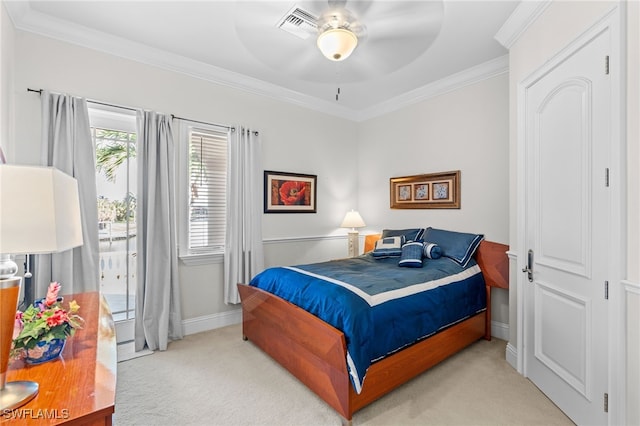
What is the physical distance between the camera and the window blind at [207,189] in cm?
325

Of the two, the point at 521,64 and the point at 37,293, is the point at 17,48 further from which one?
the point at 521,64

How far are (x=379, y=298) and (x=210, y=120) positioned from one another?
103 inches

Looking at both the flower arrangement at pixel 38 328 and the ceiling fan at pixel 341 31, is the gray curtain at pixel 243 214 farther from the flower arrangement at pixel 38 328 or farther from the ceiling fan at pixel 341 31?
the flower arrangement at pixel 38 328

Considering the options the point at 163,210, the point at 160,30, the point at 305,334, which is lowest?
the point at 305,334

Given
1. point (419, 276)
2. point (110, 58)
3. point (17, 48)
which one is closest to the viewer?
point (17, 48)

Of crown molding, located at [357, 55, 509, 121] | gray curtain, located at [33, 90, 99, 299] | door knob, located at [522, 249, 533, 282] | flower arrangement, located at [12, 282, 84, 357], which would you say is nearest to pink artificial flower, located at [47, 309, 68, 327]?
flower arrangement, located at [12, 282, 84, 357]

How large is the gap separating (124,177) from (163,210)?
527 mm

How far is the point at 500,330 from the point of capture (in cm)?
306

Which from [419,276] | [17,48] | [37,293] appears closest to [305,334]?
[419,276]

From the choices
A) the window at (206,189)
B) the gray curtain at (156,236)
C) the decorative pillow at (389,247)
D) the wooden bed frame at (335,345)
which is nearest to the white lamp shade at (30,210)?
the wooden bed frame at (335,345)

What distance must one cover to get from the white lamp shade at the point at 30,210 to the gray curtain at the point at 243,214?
2.48 m

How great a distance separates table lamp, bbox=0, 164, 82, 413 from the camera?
81 cm

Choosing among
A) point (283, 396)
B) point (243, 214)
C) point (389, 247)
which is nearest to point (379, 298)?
point (283, 396)

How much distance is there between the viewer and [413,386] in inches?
87.9
